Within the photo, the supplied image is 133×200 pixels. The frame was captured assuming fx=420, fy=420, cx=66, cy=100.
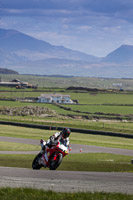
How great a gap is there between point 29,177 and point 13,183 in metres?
1.26

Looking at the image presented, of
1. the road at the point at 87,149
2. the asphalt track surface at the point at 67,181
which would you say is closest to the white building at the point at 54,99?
the road at the point at 87,149

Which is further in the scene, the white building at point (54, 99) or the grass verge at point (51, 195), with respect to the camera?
the white building at point (54, 99)

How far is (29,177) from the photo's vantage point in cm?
1596

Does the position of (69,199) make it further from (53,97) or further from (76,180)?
(53,97)

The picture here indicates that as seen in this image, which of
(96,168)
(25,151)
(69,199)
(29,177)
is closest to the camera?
(69,199)

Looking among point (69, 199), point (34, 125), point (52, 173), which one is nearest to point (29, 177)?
point (52, 173)

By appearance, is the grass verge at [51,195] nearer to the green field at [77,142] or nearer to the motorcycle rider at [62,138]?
the motorcycle rider at [62,138]

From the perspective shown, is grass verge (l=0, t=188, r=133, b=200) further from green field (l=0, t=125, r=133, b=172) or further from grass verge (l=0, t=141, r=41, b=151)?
grass verge (l=0, t=141, r=41, b=151)

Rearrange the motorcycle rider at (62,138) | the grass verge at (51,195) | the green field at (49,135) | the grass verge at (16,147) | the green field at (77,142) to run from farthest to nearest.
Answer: the green field at (49,135), the grass verge at (16,147), the green field at (77,142), the motorcycle rider at (62,138), the grass verge at (51,195)

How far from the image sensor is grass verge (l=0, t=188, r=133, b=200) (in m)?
12.9

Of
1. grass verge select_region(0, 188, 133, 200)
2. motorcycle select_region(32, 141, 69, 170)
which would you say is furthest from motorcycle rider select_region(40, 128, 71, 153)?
grass verge select_region(0, 188, 133, 200)

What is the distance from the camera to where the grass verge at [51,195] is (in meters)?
12.9

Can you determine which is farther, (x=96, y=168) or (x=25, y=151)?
(x=25, y=151)

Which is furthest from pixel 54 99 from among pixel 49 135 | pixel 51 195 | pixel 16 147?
pixel 51 195
